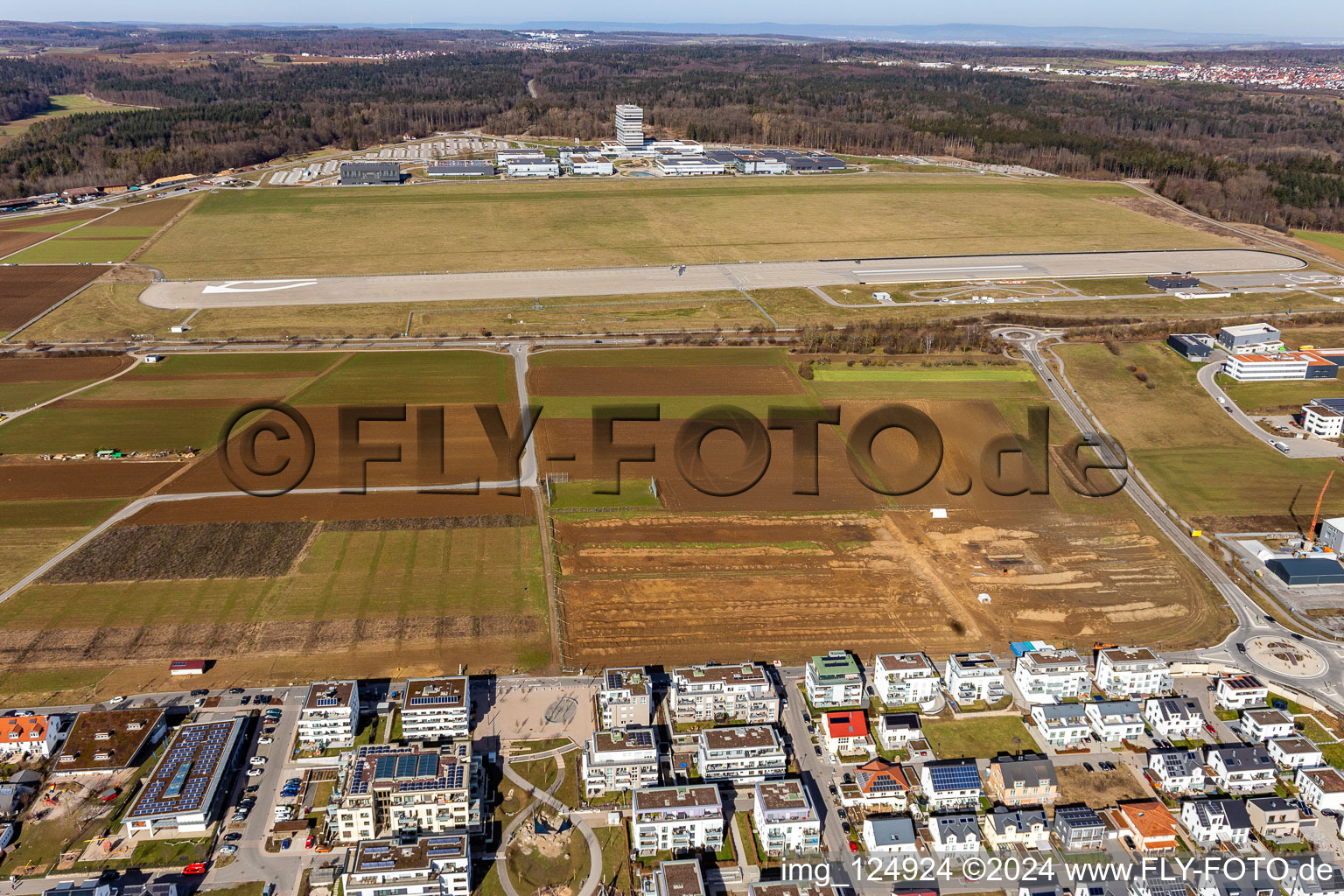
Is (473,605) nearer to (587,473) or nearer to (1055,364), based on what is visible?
(587,473)

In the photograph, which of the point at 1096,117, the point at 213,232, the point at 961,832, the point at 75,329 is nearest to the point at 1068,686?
the point at 961,832

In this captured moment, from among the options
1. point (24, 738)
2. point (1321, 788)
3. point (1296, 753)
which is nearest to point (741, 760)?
point (1321, 788)

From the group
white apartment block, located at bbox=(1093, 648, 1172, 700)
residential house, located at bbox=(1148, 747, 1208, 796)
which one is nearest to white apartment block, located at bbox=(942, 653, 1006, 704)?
white apartment block, located at bbox=(1093, 648, 1172, 700)

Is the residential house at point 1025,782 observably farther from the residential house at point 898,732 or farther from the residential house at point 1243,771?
the residential house at point 1243,771

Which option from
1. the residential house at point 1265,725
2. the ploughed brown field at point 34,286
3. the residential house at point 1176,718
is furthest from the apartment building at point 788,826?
the ploughed brown field at point 34,286

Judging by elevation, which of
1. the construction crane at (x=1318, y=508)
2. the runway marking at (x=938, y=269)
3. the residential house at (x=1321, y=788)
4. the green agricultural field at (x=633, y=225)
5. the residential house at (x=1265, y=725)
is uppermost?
the green agricultural field at (x=633, y=225)

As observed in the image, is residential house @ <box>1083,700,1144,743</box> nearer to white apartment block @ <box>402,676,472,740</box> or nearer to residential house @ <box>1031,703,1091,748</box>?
residential house @ <box>1031,703,1091,748</box>

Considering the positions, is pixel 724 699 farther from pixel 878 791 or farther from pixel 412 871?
pixel 412 871
